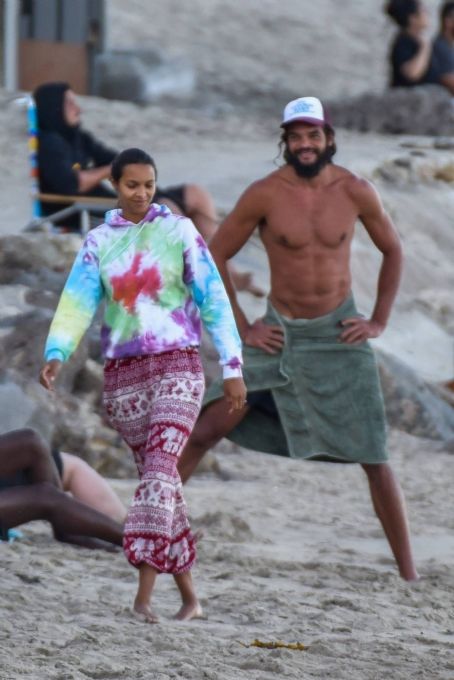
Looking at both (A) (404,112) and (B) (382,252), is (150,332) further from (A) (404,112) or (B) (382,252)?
(A) (404,112)

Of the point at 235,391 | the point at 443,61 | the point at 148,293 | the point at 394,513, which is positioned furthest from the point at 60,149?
the point at 443,61

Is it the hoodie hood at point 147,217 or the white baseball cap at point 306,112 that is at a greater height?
the white baseball cap at point 306,112

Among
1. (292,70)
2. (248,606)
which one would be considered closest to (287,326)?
(248,606)

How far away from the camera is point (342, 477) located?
8227mm

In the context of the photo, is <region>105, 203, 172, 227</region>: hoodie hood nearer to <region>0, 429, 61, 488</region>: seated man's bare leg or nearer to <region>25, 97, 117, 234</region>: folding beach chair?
<region>0, 429, 61, 488</region>: seated man's bare leg

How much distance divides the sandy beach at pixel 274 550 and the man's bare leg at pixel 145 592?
0.08 metres

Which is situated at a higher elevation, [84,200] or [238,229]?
[238,229]

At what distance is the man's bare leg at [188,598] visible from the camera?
509 centimetres

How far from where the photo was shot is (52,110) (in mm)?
10320

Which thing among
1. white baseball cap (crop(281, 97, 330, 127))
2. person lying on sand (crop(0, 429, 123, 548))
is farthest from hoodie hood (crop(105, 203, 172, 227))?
person lying on sand (crop(0, 429, 123, 548))

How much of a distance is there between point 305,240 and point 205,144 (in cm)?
930

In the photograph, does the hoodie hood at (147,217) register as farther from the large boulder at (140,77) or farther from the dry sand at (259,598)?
the large boulder at (140,77)

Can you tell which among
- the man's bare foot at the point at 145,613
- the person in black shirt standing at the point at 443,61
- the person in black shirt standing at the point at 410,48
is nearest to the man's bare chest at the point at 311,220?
the man's bare foot at the point at 145,613

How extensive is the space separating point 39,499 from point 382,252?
4.59 ft
